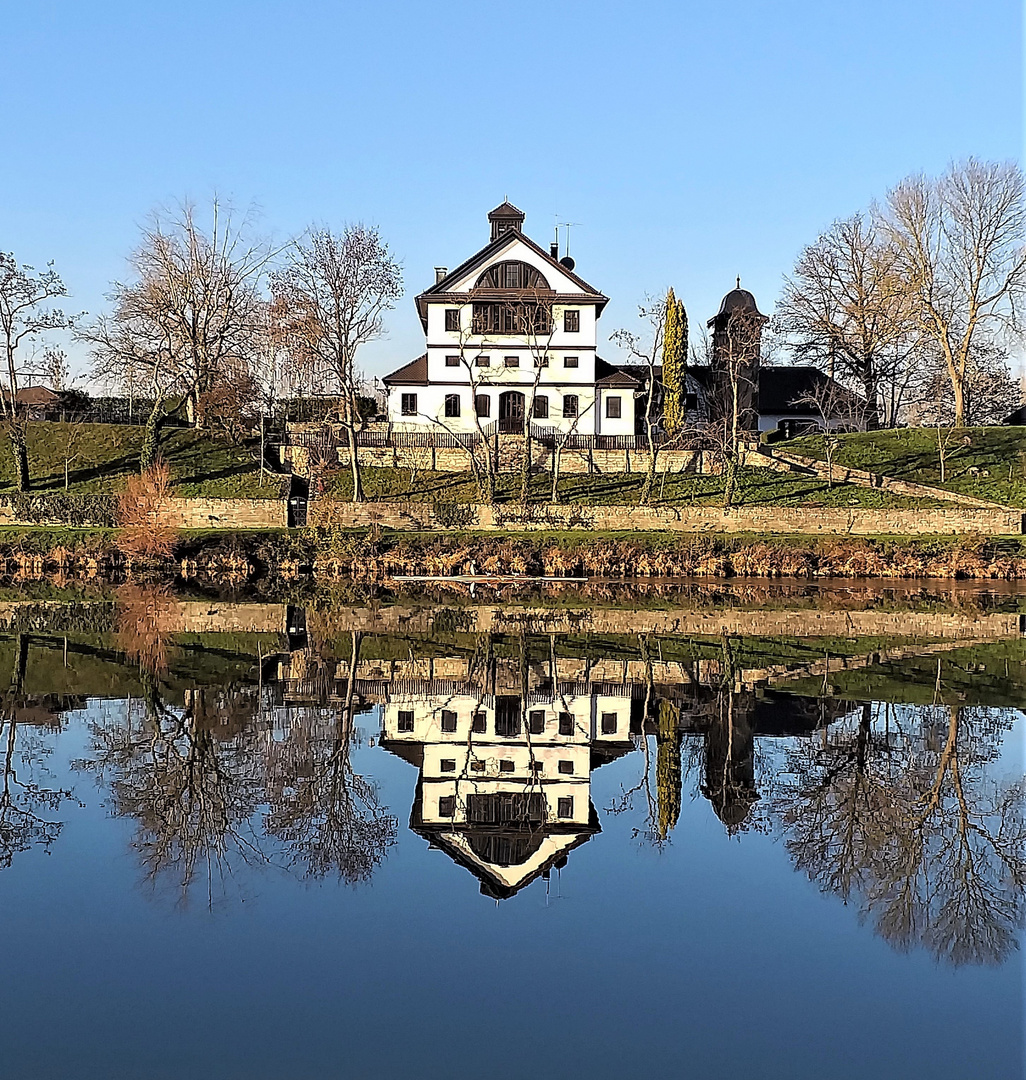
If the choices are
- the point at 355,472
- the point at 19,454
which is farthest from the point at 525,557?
the point at 19,454

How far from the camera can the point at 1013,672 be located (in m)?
16.3

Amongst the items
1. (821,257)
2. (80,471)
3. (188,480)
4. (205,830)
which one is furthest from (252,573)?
(821,257)

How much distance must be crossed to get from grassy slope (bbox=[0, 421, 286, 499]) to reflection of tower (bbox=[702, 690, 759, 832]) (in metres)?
29.3

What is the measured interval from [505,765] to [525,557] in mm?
21789

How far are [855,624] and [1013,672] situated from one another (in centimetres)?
571

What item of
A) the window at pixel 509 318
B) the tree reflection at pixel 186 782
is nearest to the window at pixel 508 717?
the tree reflection at pixel 186 782

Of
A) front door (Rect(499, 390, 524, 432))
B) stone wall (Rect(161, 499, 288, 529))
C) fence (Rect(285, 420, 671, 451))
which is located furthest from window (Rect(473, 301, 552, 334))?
stone wall (Rect(161, 499, 288, 529))

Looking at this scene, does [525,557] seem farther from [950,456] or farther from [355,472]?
[950,456]

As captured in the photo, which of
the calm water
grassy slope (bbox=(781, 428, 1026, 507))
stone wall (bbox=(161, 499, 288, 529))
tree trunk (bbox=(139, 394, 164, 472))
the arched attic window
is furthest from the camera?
the arched attic window

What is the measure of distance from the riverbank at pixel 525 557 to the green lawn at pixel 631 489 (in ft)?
21.4

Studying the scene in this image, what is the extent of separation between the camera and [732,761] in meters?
11.1

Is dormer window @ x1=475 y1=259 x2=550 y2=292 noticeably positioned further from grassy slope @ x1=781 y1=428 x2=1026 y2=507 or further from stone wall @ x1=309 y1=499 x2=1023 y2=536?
stone wall @ x1=309 y1=499 x2=1023 y2=536

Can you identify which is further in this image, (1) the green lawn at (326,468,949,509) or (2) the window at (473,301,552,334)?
(2) the window at (473,301,552,334)

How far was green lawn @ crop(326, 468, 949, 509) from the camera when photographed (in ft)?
132
